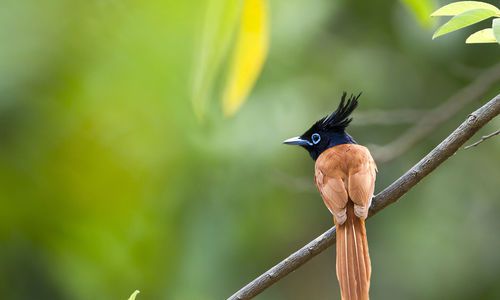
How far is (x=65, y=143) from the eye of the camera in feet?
18.9

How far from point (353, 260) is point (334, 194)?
350mm

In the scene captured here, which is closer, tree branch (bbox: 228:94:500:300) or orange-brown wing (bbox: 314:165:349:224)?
tree branch (bbox: 228:94:500:300)

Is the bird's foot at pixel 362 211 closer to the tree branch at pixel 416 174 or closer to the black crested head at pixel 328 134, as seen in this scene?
the tree branch at pixel 416 174

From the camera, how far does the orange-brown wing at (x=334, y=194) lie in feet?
10.8

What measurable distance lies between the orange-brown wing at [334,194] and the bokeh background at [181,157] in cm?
189

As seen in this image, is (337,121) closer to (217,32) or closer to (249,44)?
(249,44)

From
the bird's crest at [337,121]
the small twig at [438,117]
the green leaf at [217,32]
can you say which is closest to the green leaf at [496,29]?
the green leaf at [217,32]

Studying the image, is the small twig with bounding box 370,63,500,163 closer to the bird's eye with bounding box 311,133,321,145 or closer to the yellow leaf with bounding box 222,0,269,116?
the bird's eye with bounding box 311,133,321,145

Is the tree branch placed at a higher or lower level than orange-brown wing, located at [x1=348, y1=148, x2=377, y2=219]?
higher

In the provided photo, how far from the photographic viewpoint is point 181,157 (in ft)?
18.7

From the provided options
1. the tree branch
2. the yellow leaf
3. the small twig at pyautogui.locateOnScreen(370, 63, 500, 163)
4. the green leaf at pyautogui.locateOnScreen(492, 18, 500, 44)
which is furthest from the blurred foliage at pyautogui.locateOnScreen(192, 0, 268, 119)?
the small twig at pyautogui.locateOnScreen(370, 63, 500, 163)

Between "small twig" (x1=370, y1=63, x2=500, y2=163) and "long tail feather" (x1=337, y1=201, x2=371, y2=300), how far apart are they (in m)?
1.43

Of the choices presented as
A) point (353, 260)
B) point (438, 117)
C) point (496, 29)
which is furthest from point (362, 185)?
point (438, 117)

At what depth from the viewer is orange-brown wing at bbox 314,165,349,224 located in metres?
3.30
